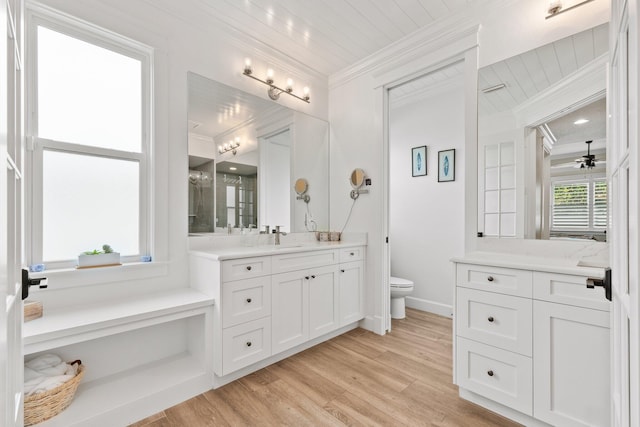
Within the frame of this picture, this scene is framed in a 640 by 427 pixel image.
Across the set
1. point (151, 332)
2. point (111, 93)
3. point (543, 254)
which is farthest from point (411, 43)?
point (151, 332)

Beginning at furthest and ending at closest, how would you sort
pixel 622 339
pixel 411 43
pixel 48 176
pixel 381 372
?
pixel 411 43 → pixel 381 372 → pixel 48 176 → pixel 622 339

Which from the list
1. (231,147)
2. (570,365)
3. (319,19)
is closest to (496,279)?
(570,365)

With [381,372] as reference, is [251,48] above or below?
above

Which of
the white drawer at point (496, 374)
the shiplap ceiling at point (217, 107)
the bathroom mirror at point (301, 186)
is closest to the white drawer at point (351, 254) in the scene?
the bathroom mirror at point (301, 186)

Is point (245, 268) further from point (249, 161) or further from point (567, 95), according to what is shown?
point (567, 95)

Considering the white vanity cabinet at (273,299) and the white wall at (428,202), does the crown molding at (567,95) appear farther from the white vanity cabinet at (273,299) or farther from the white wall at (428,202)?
the white vanity cabinet at (273,299)

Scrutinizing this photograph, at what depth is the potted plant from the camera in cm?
187

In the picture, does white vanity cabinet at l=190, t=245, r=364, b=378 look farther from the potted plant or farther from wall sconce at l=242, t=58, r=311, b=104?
wall sconce at l=242, t=58, r=311, b=104

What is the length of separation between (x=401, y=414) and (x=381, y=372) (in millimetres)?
470

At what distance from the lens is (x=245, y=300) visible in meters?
2.11

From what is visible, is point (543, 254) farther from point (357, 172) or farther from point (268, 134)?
point (268, 134)

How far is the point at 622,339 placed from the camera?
2.80 ft

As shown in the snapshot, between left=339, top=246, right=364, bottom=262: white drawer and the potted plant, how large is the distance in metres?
1.80

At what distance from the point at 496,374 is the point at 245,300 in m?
1.62
